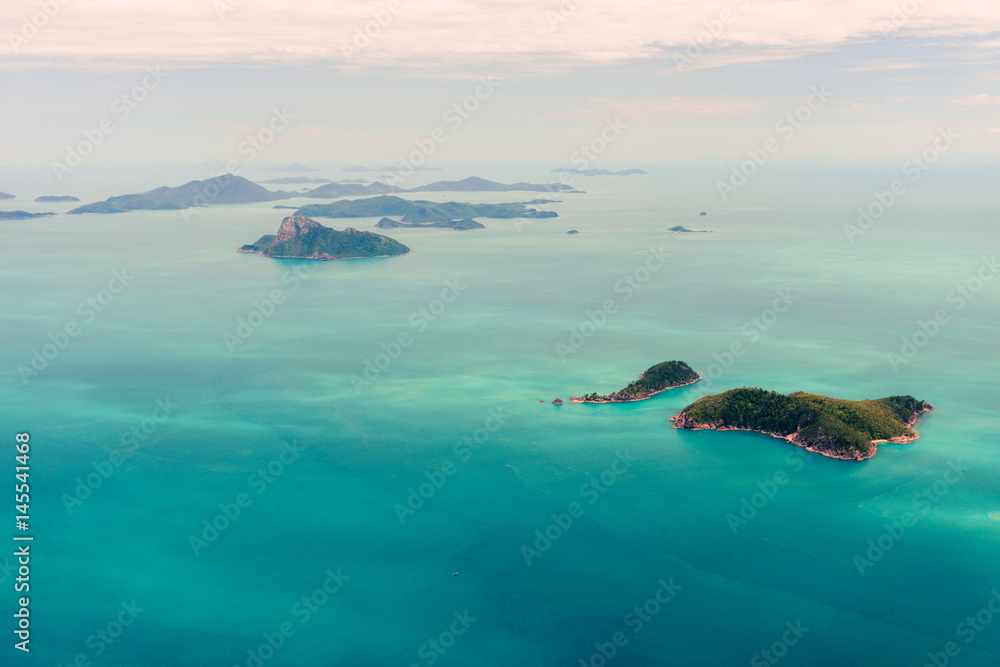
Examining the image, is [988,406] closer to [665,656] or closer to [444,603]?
[665,656]

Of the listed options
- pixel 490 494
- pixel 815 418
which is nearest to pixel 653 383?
pixel 815 418

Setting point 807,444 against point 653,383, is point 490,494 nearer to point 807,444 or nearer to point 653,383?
point 653,383

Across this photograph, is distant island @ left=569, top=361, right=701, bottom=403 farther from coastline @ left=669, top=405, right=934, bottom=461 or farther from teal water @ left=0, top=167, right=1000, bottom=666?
coastline @ left=669, top=405, right=934, bottom=461

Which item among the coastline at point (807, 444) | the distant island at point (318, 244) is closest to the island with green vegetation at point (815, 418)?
the coastline at point (807, 444)

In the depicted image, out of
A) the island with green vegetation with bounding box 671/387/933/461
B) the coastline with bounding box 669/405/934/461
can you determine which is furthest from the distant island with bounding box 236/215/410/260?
the island with green vegetation with bounding box 671/387/933/461

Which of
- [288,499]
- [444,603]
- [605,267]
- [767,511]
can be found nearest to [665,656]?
[444,603]

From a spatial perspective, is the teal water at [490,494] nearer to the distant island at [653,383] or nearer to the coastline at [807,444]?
the coastline at [807,444]
